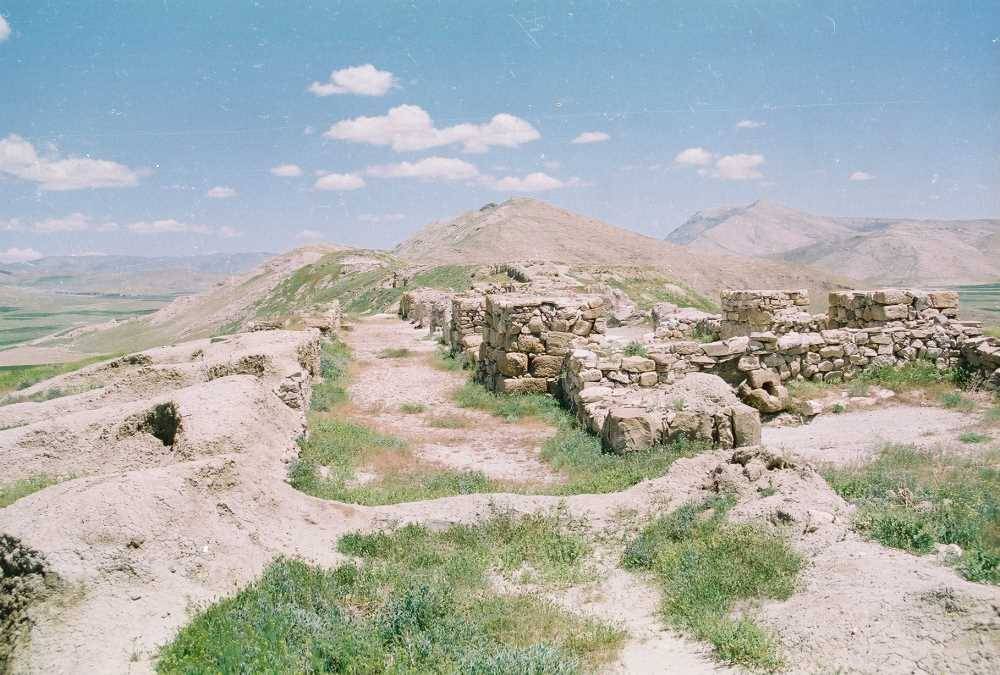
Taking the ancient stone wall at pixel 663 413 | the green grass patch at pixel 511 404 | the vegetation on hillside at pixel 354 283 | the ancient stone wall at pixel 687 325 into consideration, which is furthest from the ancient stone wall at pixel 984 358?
the vegetation on hillside at pixel 354 283

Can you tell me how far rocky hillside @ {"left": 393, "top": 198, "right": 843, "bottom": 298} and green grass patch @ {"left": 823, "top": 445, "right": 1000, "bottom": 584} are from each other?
5215 cm

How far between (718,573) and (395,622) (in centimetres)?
239

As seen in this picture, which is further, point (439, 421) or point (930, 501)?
point (439, 421)

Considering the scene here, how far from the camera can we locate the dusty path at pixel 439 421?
8984 millimetres

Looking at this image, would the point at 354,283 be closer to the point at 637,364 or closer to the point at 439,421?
the point at 439,421

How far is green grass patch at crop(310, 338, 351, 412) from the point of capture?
39.4 ft

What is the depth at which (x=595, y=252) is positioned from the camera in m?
82.7

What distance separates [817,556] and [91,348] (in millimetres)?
88020

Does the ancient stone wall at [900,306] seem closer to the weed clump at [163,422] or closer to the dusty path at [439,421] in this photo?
the dusty path at [439,421]

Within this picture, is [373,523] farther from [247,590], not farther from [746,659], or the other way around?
[746,659]

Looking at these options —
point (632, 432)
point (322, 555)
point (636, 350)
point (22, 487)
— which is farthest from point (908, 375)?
point (22, 487)

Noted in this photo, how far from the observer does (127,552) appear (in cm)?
429

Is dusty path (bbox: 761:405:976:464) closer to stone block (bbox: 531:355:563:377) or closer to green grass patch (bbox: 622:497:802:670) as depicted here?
green grass patch (bbox: 622:497:802:670)

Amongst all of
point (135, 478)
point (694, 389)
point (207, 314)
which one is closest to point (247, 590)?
point (135, 478)
